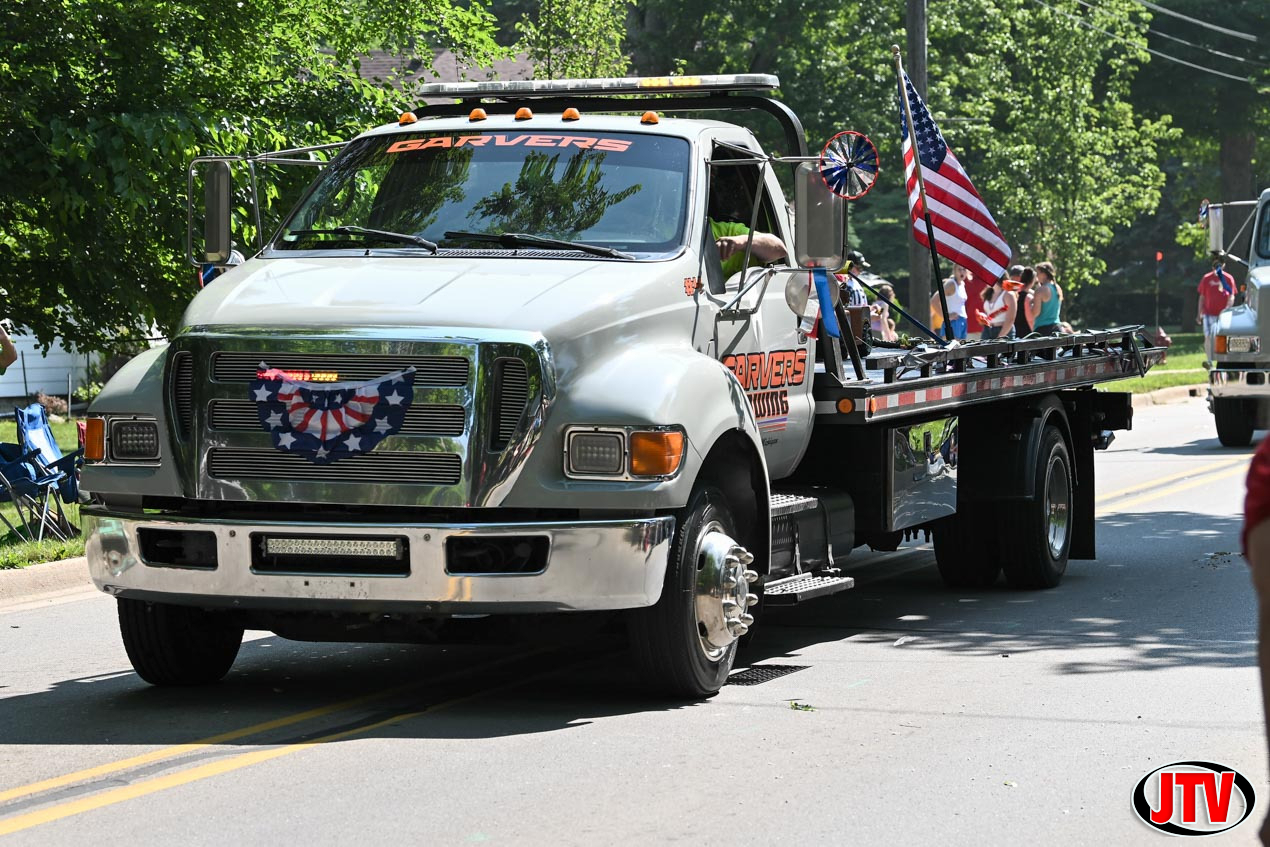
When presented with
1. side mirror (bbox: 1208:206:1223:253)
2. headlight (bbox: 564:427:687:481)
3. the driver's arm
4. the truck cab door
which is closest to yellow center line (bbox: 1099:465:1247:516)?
side mirror (bbox: 1208:206:1223:253)

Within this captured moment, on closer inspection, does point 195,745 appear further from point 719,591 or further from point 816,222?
point 816,222

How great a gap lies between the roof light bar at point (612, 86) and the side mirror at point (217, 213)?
5.28 feet

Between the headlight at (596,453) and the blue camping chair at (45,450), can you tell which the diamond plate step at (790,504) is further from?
the blue camping chair at (45,450)

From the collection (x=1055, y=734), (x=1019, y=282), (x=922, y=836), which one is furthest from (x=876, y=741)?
(x=1019, y=282)

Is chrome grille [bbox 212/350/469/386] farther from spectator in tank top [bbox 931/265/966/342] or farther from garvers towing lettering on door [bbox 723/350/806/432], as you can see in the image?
spectator in tank top [bbox 931/265/966/342]

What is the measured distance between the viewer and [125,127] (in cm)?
1280

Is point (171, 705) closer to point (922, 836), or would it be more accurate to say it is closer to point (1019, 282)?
point (922, 836)

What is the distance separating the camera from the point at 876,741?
7.03m

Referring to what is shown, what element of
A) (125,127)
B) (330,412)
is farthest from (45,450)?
(330,412)

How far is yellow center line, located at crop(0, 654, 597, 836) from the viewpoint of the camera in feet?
19.4

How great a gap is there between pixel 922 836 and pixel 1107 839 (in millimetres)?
539

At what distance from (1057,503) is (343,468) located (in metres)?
5.75

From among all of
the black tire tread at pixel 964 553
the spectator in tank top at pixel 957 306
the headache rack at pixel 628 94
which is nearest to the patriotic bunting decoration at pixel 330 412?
the headache rack at pixel 628 94

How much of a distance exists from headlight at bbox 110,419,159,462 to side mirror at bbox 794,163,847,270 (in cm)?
276
